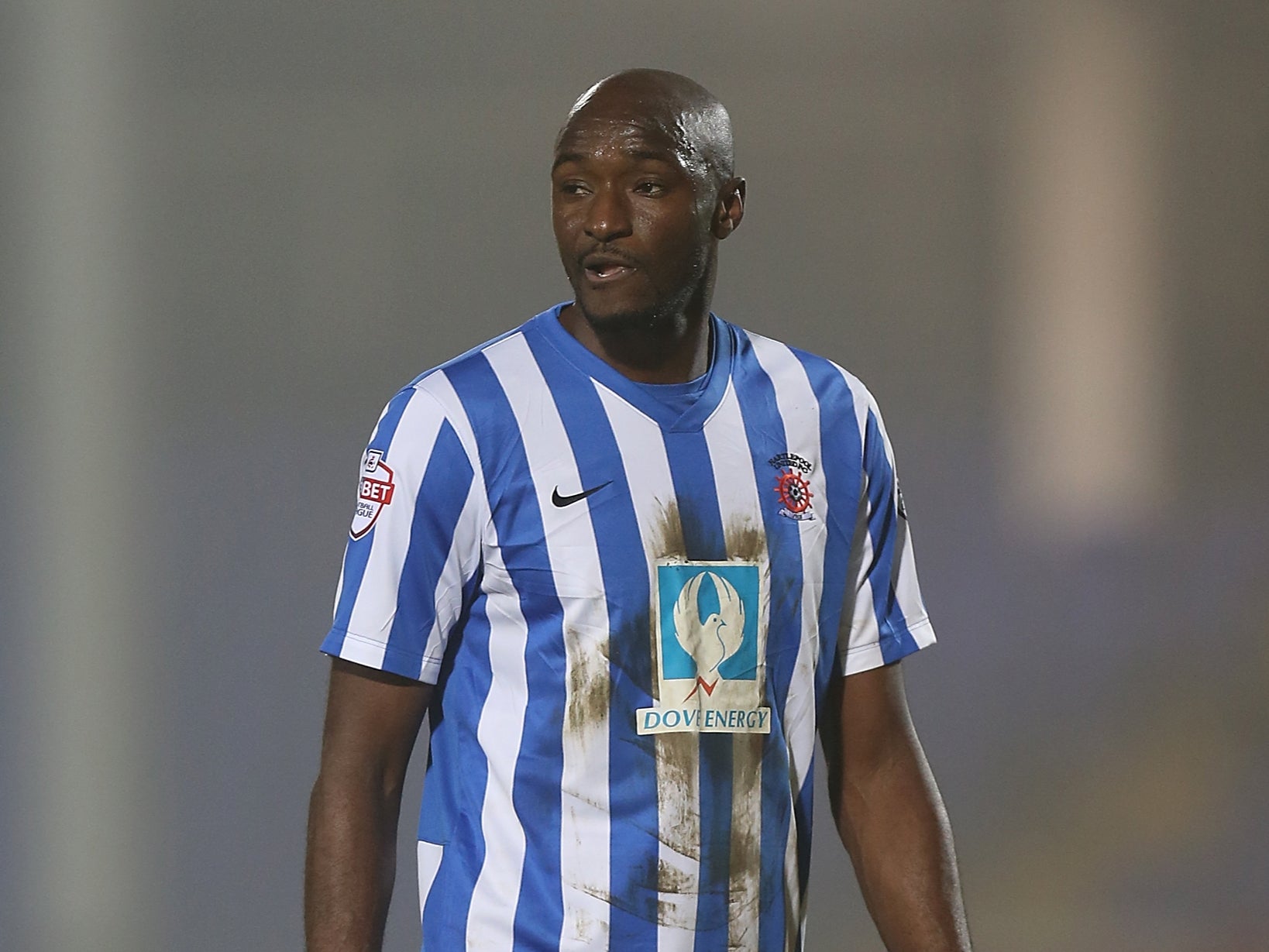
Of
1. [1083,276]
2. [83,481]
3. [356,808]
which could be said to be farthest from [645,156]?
[1083,276]

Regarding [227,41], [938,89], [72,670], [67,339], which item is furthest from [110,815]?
[938,89]

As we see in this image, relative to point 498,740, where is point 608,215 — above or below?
above

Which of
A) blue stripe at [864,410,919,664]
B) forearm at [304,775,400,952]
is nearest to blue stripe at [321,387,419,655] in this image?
forearm at [304,775,400,952]

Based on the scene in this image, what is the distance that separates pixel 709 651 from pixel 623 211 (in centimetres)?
37

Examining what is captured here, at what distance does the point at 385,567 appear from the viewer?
1.30 m

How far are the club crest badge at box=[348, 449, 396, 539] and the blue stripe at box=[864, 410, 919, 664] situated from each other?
0.45m

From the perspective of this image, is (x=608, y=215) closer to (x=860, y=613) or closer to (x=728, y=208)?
(x=728, y=208)

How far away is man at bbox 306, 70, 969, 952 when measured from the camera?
1.30 meters

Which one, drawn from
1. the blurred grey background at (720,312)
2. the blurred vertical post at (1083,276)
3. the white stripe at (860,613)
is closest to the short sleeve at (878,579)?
the white stripe at (860,613)

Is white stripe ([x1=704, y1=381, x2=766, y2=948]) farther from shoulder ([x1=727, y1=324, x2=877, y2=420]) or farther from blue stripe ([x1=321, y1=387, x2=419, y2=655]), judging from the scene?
blue stripe ([x1=321, y1=387, x2=419, y2=655])

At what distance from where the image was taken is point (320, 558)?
109 inches

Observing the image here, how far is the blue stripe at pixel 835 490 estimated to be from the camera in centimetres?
144

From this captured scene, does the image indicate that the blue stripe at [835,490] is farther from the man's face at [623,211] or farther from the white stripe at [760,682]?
the man's face at [623,211]

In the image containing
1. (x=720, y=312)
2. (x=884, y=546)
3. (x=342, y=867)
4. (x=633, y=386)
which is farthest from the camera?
(x=720, y=312)
